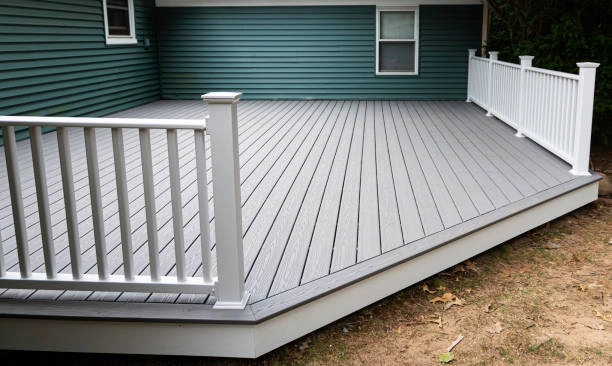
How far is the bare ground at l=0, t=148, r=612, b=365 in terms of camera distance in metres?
2.82

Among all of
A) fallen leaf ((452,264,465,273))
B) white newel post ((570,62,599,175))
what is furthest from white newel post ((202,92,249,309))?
white newel post ((570,62,599,175))

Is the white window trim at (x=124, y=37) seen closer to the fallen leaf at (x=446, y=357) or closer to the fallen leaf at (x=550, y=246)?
the fallen leaf at (x=550, y=246)

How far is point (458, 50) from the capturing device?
10984 mm

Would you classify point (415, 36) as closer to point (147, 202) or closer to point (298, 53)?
point (298, 53)

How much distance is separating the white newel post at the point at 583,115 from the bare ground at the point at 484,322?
88 centimetres

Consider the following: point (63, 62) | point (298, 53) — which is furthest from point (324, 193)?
point (298, 53)

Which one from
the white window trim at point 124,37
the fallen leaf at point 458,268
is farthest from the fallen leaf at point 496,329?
the white window trim at point 124,37

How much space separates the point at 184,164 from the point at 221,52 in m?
6.18

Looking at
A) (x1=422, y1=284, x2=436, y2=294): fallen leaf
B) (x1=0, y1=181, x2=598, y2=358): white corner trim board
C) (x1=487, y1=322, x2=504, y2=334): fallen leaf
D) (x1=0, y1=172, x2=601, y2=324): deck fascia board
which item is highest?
(x1=0, y1=172, x2=601, y2=324): deck fascia board

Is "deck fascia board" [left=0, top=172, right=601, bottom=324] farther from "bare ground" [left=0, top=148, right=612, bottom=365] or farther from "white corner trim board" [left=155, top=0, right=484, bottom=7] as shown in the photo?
"white corner trim board" [left=155, top=0, right=484, bottom=7]

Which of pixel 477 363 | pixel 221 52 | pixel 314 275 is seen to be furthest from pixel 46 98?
pixel 477 363

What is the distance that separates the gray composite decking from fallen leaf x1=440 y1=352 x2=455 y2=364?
0.52 metres

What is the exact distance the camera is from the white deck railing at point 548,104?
15.5 feet

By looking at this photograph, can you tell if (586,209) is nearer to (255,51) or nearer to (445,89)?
(445,89)
